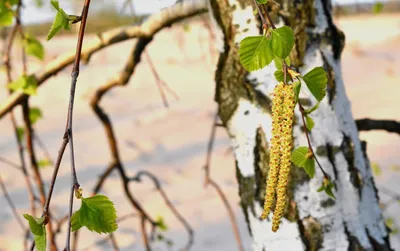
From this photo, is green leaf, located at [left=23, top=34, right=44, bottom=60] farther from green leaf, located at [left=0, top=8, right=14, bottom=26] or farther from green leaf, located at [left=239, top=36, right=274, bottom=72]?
green leaf, located at [left=239, top=36, right=274, bottom=72]

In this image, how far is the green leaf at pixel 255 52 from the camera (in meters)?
0.55

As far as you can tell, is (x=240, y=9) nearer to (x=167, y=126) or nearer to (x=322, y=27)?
(x=322, y=27)

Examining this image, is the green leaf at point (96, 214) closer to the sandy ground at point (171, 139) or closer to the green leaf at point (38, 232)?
the green leaf at point (38, 232)

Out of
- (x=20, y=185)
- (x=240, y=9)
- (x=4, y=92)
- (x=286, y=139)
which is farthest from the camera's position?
(x=4, y=92)

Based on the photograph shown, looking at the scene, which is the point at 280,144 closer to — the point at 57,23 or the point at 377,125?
the point at 57,23

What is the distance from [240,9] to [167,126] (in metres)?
A: 3.61

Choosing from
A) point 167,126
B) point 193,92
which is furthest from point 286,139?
point 193,92

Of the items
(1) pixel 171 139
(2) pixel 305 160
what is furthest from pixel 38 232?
(1) pixel 171 139

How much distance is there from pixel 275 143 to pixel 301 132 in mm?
413

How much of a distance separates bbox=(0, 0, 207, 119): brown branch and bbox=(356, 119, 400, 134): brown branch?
0.39 meters

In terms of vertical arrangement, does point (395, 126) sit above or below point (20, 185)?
above

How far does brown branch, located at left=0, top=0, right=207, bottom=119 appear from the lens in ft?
4.14

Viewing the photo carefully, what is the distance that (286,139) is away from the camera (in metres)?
0.54

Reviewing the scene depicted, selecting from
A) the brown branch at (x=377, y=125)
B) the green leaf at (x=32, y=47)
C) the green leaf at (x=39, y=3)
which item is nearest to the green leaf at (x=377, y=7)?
the brown branch at (x=377, y=125)
